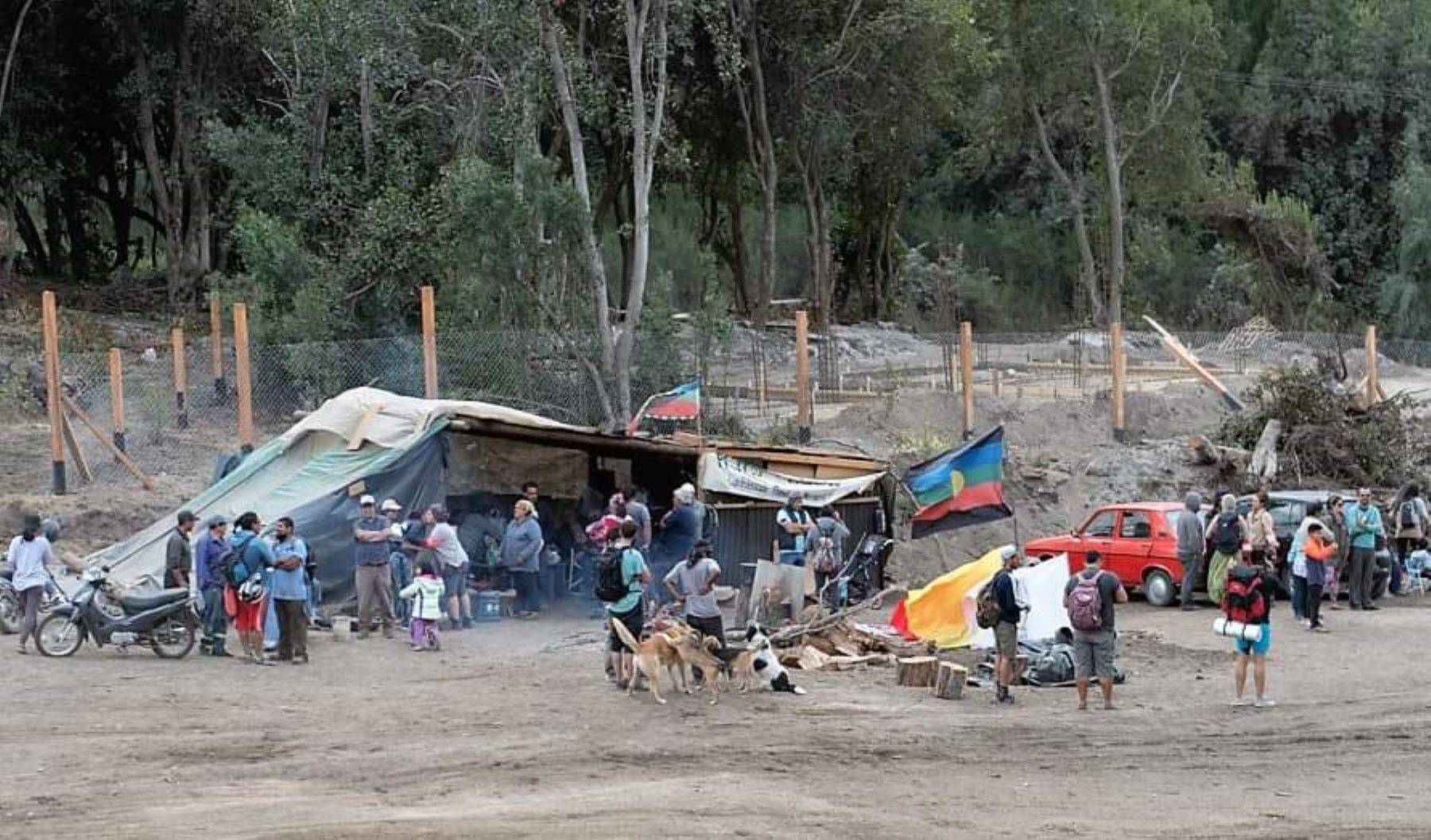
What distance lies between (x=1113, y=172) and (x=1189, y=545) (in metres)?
30.8

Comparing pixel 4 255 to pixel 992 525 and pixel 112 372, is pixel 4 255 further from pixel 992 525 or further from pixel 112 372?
pixel 992 525

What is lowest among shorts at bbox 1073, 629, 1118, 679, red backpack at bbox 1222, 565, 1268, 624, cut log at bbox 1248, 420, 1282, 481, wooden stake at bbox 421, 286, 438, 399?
shorts at bbox 1073, 629, 1118, 679

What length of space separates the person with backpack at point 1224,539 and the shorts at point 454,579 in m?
8.80

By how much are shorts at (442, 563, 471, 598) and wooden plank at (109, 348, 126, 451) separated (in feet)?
25.0

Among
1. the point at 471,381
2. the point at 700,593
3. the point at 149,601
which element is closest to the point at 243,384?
the point at 471,381

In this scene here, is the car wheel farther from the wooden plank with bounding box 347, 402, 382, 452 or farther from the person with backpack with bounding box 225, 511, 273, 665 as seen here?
the person with backpack with bounding box 225, 511, 273, 665

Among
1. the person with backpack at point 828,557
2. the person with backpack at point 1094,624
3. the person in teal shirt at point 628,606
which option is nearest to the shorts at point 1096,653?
the person with backpack at point 1094,624

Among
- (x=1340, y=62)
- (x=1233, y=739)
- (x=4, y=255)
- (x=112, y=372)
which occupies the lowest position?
(x=1233, y=739)

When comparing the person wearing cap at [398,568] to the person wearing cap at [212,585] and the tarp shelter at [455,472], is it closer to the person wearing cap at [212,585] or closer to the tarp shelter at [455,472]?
the tarp shelter at [455,472]

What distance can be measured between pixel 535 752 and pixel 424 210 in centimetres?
2142

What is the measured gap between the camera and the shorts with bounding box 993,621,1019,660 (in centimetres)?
1588

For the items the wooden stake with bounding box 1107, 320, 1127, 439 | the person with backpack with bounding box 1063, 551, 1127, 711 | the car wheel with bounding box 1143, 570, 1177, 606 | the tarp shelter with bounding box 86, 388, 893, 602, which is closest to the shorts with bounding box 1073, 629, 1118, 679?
the person with backpack with bounding box 1063, 551, 1127, 711

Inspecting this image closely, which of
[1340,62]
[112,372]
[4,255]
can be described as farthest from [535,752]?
[1340,62]

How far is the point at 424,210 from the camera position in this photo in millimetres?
33344
